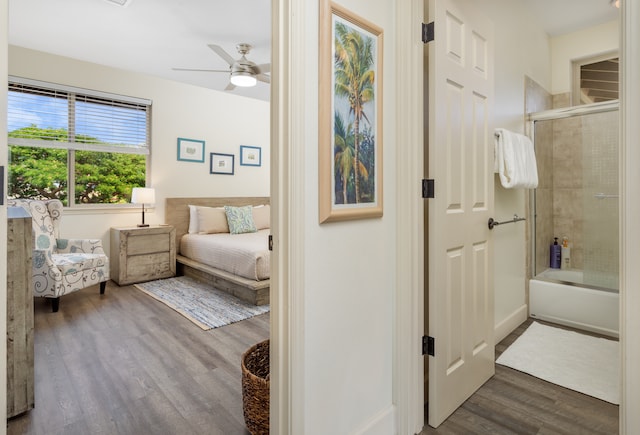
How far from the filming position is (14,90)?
392 centimetres

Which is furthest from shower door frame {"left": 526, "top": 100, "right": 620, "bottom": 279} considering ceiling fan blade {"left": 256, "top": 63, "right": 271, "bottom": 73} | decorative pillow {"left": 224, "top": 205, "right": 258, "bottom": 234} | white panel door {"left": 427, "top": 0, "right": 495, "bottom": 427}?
decorative pillow {"left": 224, "top": 205, "right": 258, "bottom": 234}

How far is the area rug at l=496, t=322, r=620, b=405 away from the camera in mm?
2076

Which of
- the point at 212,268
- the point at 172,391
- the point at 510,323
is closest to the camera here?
the point at 172,391

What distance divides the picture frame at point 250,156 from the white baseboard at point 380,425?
474 centimetres

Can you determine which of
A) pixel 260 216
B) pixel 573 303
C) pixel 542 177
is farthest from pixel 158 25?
pixel 573 303

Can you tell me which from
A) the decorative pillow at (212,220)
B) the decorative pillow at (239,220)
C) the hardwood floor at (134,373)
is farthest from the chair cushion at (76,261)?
the decorative pillow at (239,220)

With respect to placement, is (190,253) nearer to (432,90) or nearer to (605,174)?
(432,90)

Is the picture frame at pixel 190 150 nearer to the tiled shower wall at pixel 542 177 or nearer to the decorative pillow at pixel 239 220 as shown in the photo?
the decorative pillow at pixel 239 220

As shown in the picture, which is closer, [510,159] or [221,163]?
[510,159]

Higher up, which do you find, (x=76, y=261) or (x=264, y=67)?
(x=264, y=67)

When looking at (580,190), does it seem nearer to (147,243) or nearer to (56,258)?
(147,243)

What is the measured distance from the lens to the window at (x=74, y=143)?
397 cm

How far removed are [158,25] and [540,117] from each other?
3.48 m

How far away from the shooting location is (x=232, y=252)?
12.7 feet
